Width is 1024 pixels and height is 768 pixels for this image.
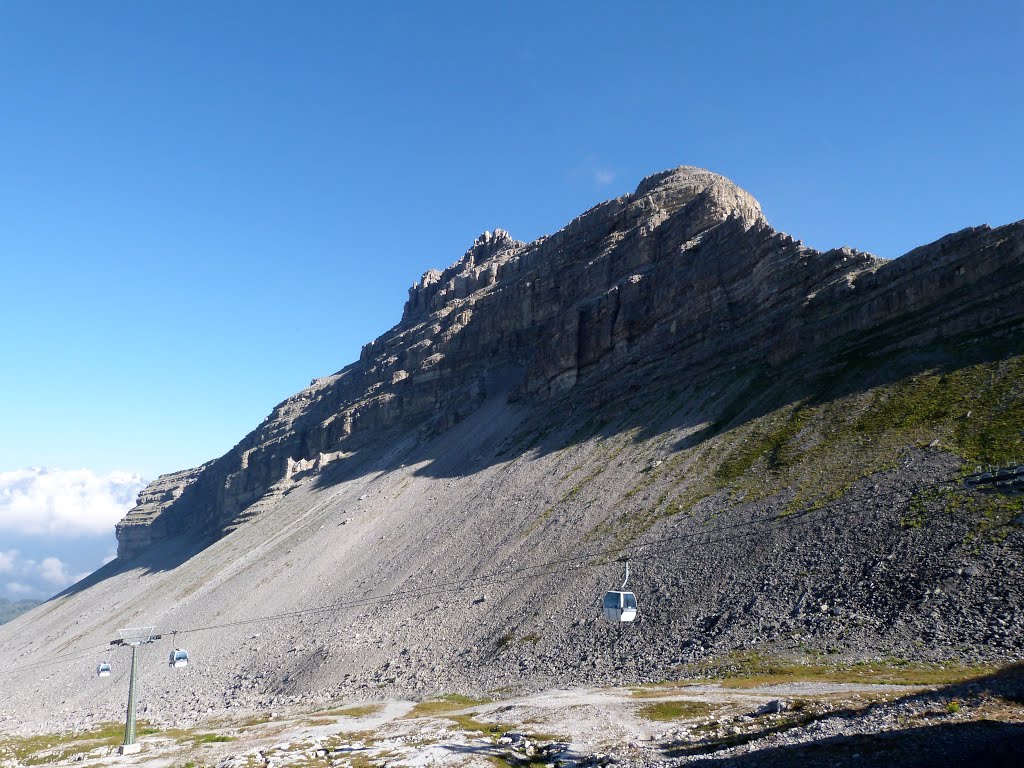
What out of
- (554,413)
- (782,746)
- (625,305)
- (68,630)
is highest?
(625,305)

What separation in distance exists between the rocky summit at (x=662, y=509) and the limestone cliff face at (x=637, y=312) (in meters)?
0.53

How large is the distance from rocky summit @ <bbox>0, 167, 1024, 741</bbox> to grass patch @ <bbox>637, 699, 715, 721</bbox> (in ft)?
28.4

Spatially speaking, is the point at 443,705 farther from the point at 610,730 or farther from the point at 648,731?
the point at 648,731

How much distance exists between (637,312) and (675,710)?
8958cm

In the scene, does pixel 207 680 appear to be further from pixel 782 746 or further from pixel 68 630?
pixel 68 630

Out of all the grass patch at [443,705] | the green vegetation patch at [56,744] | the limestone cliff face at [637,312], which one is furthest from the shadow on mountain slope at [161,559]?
the grass patch at [443,705]

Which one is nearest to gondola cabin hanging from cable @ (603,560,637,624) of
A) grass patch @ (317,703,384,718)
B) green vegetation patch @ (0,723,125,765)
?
grass patch @ (317,703,384,718)

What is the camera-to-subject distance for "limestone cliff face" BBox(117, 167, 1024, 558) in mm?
72250

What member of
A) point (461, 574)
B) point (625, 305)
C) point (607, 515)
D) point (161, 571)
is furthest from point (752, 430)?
point (161, 571)

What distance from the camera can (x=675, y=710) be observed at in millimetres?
28141

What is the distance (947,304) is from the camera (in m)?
68.6

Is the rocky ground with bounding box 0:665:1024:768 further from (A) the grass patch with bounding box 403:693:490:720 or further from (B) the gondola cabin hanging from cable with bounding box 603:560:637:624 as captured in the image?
(B) the gondola cabin hanging from cable with bounding box 603:560:637:624

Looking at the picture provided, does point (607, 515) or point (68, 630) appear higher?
point (607, 515)

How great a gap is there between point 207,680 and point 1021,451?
69819 millimetres
